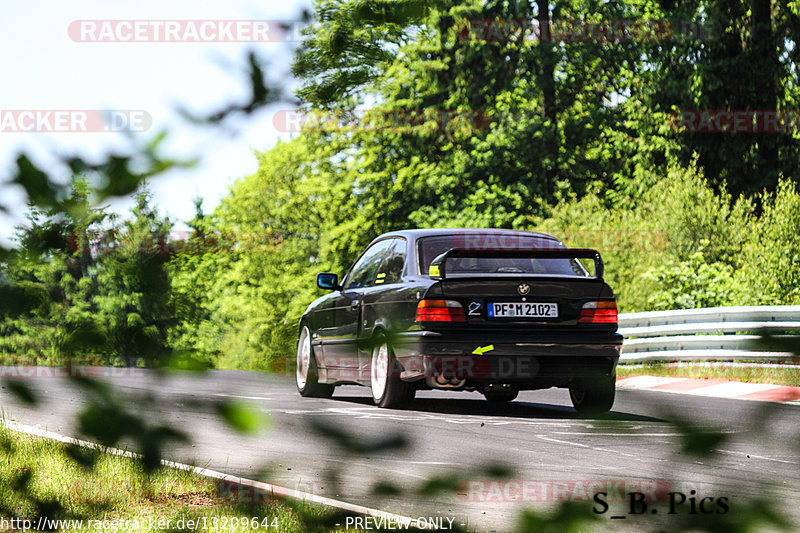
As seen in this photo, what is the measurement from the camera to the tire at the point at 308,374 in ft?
40.2

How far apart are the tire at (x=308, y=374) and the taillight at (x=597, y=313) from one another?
3478 millimetres

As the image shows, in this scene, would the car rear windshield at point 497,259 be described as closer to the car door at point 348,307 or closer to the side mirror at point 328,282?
the car door at point 348,307

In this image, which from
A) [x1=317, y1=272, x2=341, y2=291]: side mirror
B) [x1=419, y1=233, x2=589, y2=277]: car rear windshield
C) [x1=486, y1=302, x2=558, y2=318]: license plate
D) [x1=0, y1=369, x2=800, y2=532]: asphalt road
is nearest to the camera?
[x1=0, y1=369, x2=800, y2=532]: asphalt road

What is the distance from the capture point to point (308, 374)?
12.4m

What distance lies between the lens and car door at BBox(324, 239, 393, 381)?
10664mm

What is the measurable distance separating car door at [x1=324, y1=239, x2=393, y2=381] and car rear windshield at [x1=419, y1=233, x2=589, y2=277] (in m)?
0.76

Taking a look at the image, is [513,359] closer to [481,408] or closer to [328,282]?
[481,408]

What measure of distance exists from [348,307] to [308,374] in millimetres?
1680

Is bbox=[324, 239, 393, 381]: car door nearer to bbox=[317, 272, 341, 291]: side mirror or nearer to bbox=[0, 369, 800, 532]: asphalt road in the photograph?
bbox=[317, 272, 341, 291]: side mirror

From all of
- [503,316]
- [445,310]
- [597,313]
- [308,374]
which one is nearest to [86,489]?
[445,310]

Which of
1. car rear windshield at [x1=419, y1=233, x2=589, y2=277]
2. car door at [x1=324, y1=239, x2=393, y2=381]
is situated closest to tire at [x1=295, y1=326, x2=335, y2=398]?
car door at [x1=324, y1=239, x2=393, y2=381]

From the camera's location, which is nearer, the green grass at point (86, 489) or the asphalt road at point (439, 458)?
the asphalt road at point (439, 458)

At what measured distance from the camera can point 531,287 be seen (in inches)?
373

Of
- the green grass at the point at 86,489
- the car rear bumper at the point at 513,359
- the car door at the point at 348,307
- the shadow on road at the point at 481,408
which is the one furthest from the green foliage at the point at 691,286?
the green grass at the point at 86,489
